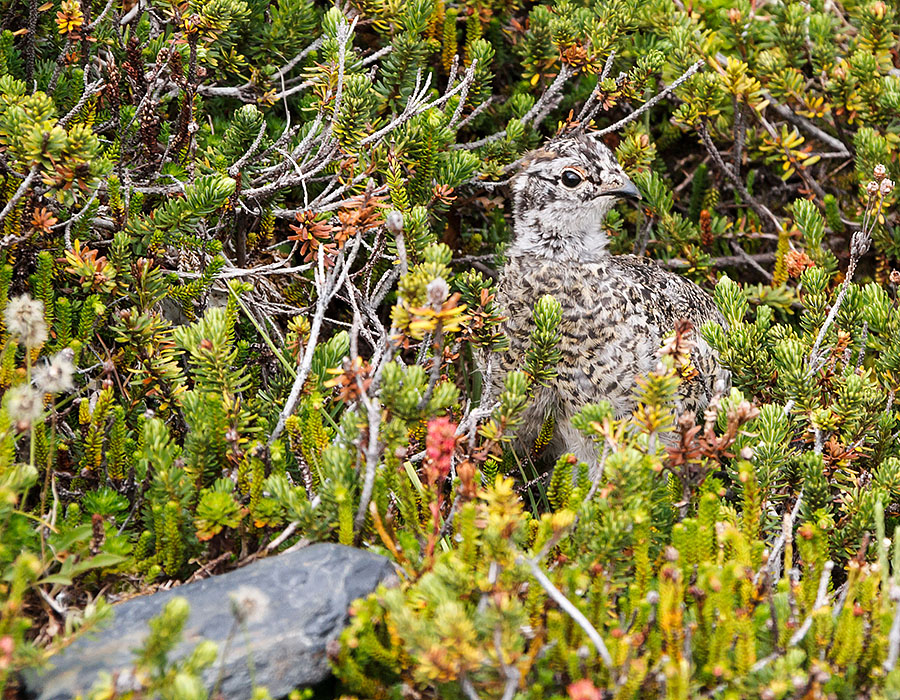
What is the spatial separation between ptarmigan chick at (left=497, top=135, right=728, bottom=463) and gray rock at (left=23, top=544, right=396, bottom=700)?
1.66 metres

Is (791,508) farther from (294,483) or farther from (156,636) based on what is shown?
(156,636)

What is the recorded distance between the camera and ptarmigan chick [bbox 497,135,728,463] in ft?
14.3

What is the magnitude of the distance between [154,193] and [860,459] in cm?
315

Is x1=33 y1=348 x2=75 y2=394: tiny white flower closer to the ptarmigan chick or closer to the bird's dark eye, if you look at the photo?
the ptarmigan chick

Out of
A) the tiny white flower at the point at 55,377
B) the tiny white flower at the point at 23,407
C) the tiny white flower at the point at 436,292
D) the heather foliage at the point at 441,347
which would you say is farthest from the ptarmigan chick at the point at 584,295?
the tiny white flower at the point at 23,407

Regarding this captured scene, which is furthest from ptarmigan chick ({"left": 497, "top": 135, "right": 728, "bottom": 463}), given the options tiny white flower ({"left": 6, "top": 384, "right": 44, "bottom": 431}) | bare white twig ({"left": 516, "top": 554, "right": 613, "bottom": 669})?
tiny white flower ({"left": 6, "top": 384, "right": 44, "bottom": 431})

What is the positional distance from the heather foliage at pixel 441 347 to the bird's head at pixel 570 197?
0.74 ft

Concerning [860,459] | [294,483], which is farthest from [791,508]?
[294,483]

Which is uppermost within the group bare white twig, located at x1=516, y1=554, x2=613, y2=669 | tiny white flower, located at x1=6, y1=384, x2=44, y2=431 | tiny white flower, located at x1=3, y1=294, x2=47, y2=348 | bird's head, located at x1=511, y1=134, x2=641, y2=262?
bird's head, located at x1=511, y1=134, x2=641, y2=262

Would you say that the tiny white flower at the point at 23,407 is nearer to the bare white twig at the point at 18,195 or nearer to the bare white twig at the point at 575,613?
the bare white twig at the point at 18,195

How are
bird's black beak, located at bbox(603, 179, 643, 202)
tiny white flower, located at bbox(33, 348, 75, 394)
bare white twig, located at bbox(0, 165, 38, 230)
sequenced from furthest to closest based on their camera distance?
bird's black beak, located at bbox(603, 179, 643, 202)
bare white twig, located at bbox(0, 165, 38, 230)
tiny white flower, located at bbox(33, 348, 75, 394)

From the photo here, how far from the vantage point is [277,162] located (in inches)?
187

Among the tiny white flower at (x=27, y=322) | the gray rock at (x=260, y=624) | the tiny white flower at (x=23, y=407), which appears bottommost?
the gray rock at (x=260, y=624)

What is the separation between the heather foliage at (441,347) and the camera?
2738mm
